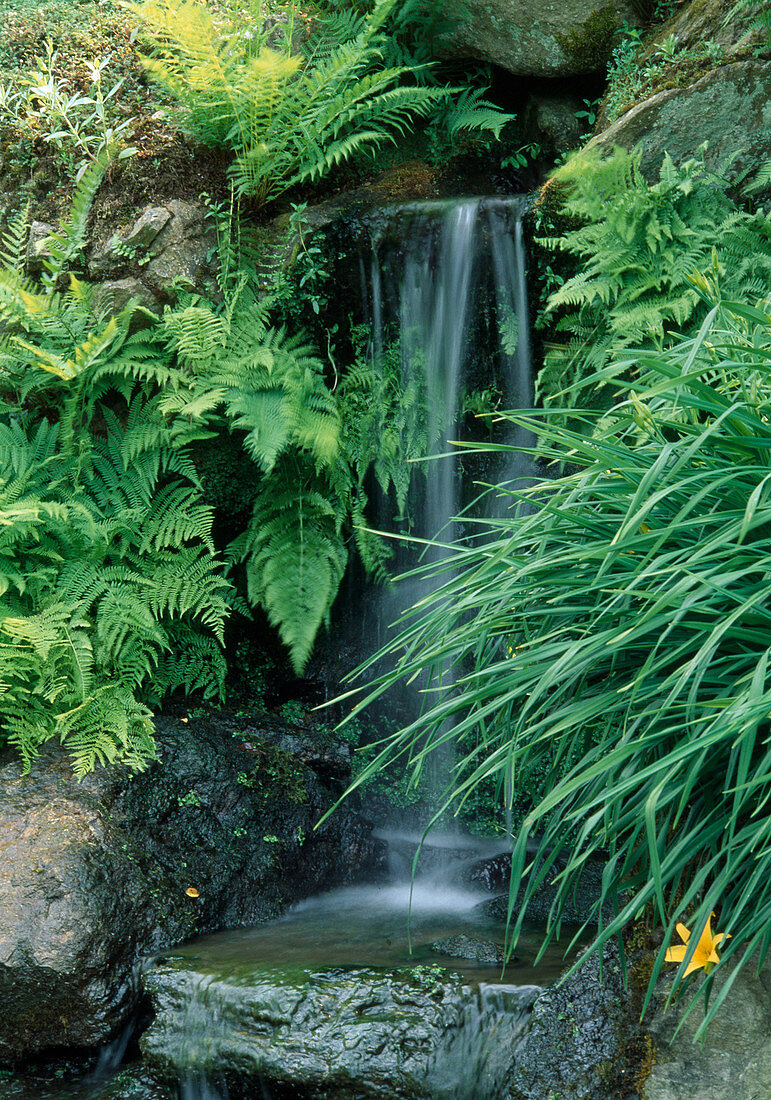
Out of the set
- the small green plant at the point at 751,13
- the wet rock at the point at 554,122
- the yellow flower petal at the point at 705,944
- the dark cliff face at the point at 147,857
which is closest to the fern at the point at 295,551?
the dark cliff face at the point at 147,857

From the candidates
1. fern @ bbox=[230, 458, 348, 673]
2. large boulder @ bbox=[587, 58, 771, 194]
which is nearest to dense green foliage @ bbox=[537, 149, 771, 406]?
large boulder @ bbox=[587, 58, 771, 194]

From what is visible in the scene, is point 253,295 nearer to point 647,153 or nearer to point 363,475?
point 363,475

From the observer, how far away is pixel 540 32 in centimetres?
447

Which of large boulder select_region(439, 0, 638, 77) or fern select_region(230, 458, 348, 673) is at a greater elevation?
large boulder select_region(439, 0, 638, 77)

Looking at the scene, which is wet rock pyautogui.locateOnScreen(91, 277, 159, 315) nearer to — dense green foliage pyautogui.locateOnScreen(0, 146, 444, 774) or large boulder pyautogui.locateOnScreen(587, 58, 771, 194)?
dense green foliage pyautogui.locateOnScreen(0, 146, 444, 774)

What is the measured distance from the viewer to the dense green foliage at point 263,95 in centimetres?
371

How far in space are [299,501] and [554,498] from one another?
6.77 ft

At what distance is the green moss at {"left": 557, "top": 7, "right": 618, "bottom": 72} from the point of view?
4.38m

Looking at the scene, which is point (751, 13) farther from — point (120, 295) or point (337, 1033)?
point (337, 1033)

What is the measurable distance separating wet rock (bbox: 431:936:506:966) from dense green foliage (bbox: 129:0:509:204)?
3.26 m

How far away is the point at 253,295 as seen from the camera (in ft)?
12.6

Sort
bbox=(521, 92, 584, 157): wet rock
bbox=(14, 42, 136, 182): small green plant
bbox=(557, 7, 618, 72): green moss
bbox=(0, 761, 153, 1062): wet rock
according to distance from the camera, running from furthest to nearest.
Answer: bbox=(521, 92, 584, 157): wet rock < bbox=(557, 7, 618, 72): green moss < bbox=(14, 42, 136, 182): small green plant < bbox=(0, 761, 153, 1062): wet rock

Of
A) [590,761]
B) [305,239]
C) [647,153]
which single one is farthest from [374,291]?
[590,761]

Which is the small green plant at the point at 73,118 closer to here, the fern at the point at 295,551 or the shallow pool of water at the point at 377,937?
the fern at the point at 295,551
